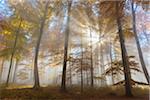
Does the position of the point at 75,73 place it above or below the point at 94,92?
above

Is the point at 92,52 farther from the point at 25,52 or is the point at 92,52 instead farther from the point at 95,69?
the point at 25,52

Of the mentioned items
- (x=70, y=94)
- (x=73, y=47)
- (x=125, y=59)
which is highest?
(x=73, y=47)

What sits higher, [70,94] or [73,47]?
[73,47]

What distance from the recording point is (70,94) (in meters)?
2.60

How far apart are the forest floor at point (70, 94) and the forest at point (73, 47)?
0.04 ft

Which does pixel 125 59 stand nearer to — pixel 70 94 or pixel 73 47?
pixel 73 47

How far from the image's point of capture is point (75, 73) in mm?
2938

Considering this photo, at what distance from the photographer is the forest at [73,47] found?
2.69m

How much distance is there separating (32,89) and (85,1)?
148 cm

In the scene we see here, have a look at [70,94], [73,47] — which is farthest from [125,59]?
[70,94]

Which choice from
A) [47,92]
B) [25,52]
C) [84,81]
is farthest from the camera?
[25,52]

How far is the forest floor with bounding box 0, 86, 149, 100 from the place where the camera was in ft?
8.21

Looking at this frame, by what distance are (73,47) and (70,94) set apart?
743 mm

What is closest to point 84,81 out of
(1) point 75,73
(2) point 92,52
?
(1) point 75,73
